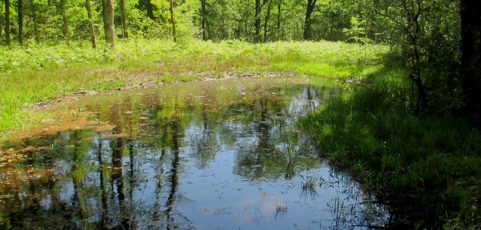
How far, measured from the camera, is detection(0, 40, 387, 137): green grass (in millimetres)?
15039

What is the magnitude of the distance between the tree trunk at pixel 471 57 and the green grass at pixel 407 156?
0.42 m

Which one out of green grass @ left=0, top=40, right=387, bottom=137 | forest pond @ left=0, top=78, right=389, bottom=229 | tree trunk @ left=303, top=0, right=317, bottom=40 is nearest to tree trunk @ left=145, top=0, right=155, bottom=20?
tree trunk @ left=303, top=0, right=317, bottom=40

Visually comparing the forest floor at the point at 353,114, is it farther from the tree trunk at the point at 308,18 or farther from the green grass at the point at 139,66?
the tree trunk at the point at 308,18

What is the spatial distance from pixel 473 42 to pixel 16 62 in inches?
674

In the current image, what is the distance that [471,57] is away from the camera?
7.87 meters

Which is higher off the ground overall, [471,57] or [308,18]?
[308,18]

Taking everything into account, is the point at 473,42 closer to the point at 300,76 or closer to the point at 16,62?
the point at 300,76

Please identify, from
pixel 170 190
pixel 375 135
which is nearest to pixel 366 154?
A: pixel 375 135

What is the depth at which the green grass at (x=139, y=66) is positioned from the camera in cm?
1504

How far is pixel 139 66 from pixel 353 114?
41.4ft

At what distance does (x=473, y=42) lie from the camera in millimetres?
7812

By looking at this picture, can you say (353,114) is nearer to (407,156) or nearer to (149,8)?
(407,156)

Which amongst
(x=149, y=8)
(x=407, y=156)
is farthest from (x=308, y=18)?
(x=407, y=156)

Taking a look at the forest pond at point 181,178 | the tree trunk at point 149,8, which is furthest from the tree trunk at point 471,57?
the tree trunk at point 149,8
